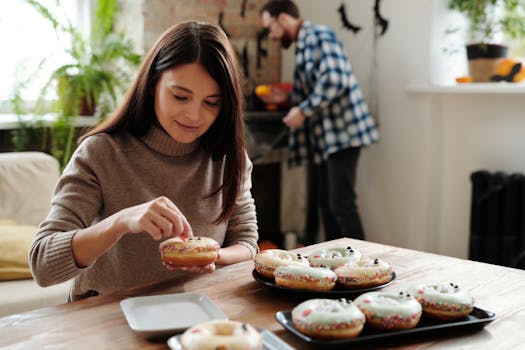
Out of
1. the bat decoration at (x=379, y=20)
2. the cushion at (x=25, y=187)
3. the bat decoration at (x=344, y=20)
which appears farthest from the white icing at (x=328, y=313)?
the bat decoration at (x=344, y=20)

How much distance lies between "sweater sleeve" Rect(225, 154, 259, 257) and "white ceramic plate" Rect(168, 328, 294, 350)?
2.17 feet

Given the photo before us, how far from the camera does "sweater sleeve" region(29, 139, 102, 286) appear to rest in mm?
1321

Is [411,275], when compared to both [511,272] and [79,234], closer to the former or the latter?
[511,272]

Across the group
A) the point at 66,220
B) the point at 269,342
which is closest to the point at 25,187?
the point at 66,220

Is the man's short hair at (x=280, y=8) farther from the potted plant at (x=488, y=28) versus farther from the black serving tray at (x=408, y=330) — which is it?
the black serving tray at (x=408, y=330)

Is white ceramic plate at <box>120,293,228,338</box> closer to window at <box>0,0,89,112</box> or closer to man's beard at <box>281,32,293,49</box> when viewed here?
window at <box>0,0,89,112</box>

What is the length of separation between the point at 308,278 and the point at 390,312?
203 millimetres

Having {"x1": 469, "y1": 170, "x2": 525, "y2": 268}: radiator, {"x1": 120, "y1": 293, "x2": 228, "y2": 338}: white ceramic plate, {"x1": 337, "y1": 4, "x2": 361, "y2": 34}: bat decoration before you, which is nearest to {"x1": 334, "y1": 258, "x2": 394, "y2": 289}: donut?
{"x1": 120, "y1": 293, "x2": 228, "y2": 338}: white ceramic plate

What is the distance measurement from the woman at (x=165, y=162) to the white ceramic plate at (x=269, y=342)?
14.9 inches

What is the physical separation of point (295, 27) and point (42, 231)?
252cm

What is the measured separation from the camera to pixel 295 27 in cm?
362

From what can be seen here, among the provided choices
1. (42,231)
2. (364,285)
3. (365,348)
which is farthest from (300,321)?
(42,231)

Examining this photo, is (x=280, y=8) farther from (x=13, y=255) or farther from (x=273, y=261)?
(x=273, y=261)

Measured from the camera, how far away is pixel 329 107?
3.60 m
